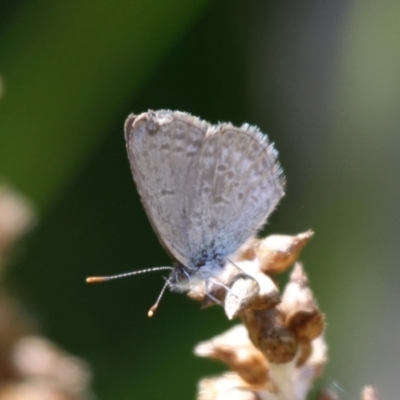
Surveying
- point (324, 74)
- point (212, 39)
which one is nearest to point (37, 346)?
point (212, 39)

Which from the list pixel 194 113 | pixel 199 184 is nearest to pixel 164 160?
pixel 199 184

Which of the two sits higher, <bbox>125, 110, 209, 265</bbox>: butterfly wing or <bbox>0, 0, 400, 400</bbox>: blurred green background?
<bbox>0, 0, 400, 400</bbox>: blurred green background

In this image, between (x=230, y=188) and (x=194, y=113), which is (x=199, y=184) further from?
(x=194, y=113)

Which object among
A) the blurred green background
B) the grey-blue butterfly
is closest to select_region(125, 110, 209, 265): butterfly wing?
the grey-blue butterfly

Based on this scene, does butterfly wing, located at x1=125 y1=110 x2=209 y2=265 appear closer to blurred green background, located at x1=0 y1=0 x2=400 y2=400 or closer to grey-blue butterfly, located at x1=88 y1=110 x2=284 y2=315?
grey-blue butterfly, located at x1=88 y1=110 x2=284 y2=315

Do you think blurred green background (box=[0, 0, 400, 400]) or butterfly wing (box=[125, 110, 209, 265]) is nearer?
butterfly wing (box=[125, 110, 209, 265])
